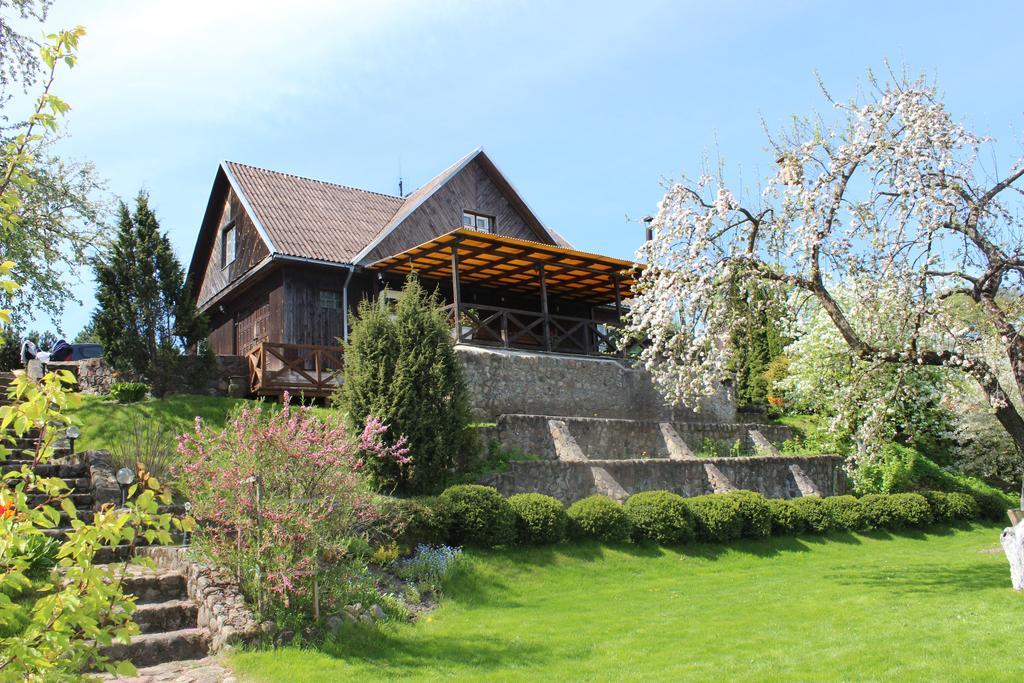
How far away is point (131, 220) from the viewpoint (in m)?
17.5

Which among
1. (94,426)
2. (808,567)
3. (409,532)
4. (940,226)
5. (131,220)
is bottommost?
(808,567)

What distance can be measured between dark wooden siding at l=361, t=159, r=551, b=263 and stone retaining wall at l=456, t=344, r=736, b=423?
4386 millimetres

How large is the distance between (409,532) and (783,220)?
24.3 feet

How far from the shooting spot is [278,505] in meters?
8.71

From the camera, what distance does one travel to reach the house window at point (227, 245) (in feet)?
77.5

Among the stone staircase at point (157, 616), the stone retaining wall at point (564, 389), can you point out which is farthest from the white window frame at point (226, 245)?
the stone staircase at point (157, 616)

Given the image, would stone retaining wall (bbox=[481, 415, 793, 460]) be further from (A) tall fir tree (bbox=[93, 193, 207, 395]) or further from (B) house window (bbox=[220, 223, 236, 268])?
(B) house window (bbox=[220, 223, 236, 268])

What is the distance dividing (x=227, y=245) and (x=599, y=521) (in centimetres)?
1528

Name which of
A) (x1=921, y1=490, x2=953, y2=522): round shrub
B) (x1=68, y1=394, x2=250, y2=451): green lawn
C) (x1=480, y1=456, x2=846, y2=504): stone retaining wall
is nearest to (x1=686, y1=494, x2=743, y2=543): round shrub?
(x1=480, y1=456, x2=846, y2=504): stone retaining wall

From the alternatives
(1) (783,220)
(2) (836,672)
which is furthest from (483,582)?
(1) (783,220)

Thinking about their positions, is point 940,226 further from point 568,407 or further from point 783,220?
point 568,407

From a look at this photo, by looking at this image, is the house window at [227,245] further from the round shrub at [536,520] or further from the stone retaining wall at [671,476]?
the round shrub at [536,520]

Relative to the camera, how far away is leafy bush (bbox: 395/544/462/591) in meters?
10.9

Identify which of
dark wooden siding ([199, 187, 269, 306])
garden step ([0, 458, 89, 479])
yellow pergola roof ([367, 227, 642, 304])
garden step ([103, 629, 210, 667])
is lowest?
garden step ([103, 629, 210, 667])
